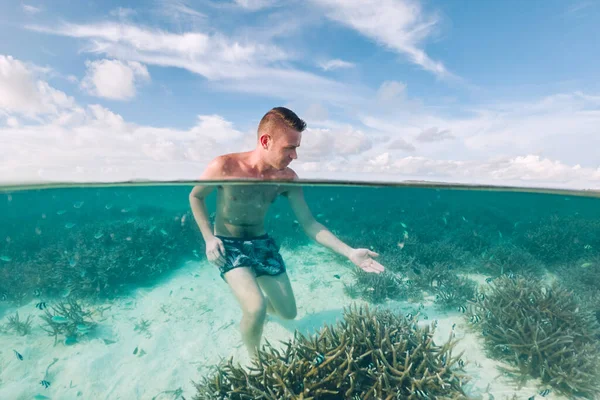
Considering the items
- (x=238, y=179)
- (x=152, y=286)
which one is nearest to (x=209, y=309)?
(x=152, y=286)

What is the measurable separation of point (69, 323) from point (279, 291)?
547 centimetres

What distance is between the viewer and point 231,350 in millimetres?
5988

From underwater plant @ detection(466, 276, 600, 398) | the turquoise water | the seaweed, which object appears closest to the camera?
the turquoise water

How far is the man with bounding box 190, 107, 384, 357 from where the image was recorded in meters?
4.21

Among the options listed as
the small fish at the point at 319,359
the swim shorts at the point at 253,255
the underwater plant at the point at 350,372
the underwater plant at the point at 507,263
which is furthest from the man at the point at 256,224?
the underwater plant at the point at 507,263

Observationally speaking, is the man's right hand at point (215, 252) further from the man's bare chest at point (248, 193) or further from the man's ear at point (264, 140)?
the man's ear at point (264, 140)

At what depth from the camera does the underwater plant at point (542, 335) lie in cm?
459

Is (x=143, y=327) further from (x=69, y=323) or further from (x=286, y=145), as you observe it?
(x=286, y=145)

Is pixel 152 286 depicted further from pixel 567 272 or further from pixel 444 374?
pixel 567 272

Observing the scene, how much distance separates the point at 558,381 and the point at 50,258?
1429cm

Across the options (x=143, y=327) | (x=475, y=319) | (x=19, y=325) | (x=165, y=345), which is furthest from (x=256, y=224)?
(x=19, y=325)

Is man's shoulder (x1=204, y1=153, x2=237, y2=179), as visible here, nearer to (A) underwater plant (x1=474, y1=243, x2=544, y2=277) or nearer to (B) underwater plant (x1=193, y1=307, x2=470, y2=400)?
(B) underwater plant (x1=193, y1=307, x2=470, y2=400)

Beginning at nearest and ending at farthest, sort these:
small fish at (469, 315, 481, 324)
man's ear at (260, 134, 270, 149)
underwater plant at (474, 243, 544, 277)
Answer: man's ear at (260, 134, 270, 149) → small fish at (469, 315, 481, 324) → underwater plant at (474, 243, 544, 277)

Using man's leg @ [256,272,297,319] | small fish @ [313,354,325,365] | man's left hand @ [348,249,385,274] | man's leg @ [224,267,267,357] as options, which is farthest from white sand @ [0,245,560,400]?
man's left hand @ [348,249,385,274]
